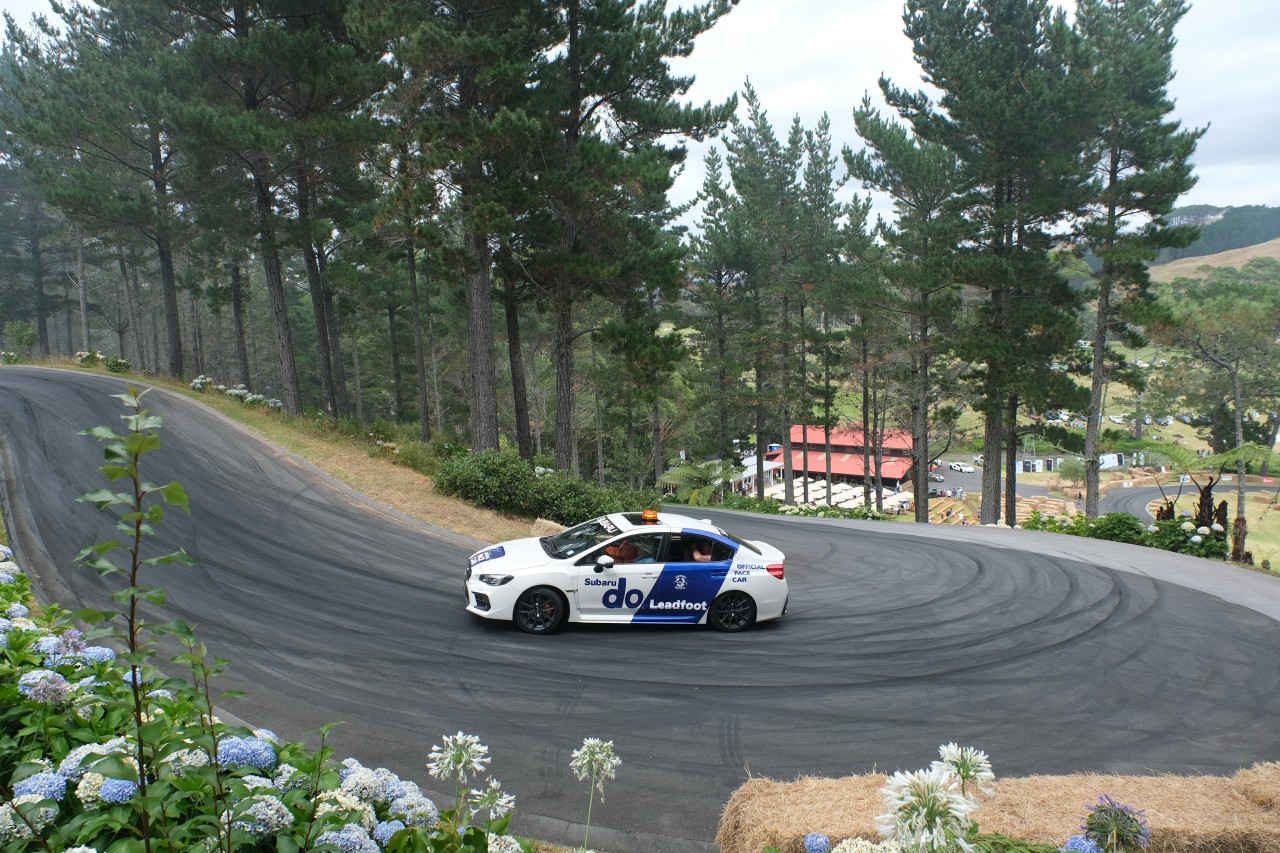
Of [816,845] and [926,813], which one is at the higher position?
[926,813]

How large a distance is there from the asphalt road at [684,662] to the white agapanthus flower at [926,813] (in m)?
3.31

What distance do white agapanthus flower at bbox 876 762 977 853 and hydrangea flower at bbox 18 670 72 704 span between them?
4.05 metres

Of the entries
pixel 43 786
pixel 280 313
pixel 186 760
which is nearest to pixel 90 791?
pixel 43 786

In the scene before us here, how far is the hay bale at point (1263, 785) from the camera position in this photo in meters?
4.73

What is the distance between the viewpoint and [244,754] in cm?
331

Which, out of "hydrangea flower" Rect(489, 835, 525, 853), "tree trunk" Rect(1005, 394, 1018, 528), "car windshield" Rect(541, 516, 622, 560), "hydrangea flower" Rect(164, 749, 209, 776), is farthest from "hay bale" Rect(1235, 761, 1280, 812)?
"tree trunk" Rect(1005, 394, 1018, 528)

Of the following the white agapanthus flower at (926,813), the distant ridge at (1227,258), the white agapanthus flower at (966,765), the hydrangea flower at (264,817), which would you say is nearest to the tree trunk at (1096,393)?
the white agapanthus flower at (966,765)

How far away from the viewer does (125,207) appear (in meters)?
23.1

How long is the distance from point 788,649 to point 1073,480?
71.8 meters

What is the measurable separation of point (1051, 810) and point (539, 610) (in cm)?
618

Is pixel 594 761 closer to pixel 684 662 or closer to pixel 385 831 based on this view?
pixel 385 831

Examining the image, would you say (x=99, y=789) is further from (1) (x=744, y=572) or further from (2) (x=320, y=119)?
(2) (x=320, y=119)

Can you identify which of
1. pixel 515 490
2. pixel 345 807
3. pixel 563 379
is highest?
pixel 563 379

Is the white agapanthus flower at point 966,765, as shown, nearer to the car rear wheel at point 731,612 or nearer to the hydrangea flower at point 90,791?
the hydrangea flower at point 90,791
